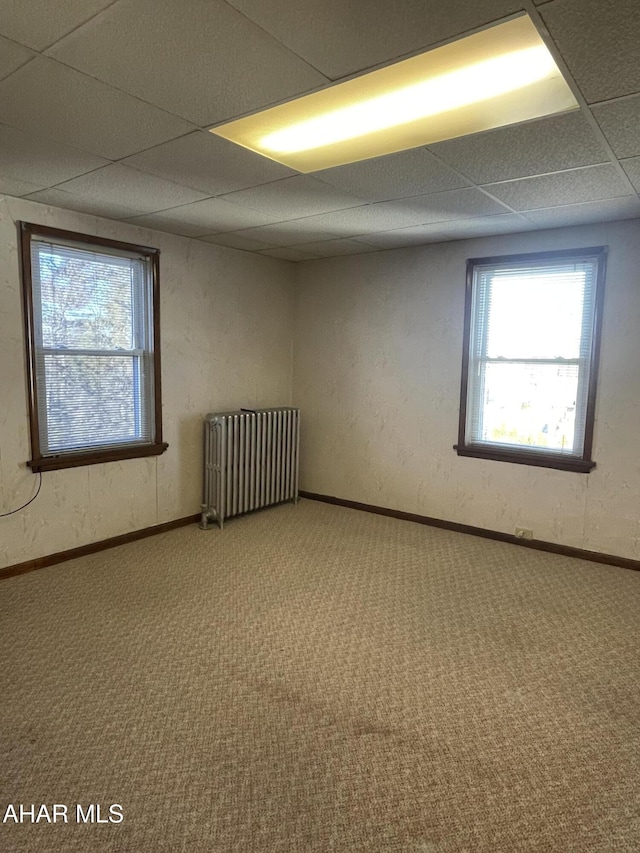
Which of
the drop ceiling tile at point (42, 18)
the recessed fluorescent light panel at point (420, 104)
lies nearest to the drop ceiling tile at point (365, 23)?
the recessed fluorescent light panel at point (420, 104)

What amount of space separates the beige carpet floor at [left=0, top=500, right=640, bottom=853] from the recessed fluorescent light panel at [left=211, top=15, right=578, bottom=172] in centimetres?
237

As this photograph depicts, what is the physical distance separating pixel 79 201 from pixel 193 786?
321 cm

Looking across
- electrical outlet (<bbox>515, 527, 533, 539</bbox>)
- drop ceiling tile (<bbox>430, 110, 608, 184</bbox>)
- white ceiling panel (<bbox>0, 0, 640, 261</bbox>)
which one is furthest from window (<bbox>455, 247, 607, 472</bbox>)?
drop ceiling tile (<bbox>430, 110, 608, 184</bbox>)

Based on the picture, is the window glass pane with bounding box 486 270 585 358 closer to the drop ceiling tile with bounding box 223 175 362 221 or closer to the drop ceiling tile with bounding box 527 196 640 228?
the drop ceiling tile with bounding box 527 196 640 228

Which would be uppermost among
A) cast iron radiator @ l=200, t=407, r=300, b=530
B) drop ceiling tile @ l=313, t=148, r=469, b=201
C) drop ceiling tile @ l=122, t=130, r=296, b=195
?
drop ceiling tile @ l=313, t=148, r=469, b=201

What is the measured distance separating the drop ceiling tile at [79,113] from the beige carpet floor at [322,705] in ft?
7.72

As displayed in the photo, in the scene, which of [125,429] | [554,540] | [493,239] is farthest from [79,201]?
[554,540]

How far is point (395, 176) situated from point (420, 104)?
60 cm

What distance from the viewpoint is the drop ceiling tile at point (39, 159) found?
7.73 ft

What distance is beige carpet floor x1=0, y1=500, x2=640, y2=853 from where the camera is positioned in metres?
1.67

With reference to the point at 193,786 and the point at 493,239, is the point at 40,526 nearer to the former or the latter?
the point at 193,786

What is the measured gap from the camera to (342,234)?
13.4ft

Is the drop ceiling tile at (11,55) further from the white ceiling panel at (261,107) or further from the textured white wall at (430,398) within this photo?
the textured white wall at (430,398)

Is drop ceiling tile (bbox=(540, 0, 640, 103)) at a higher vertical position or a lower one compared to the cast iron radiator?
higher
